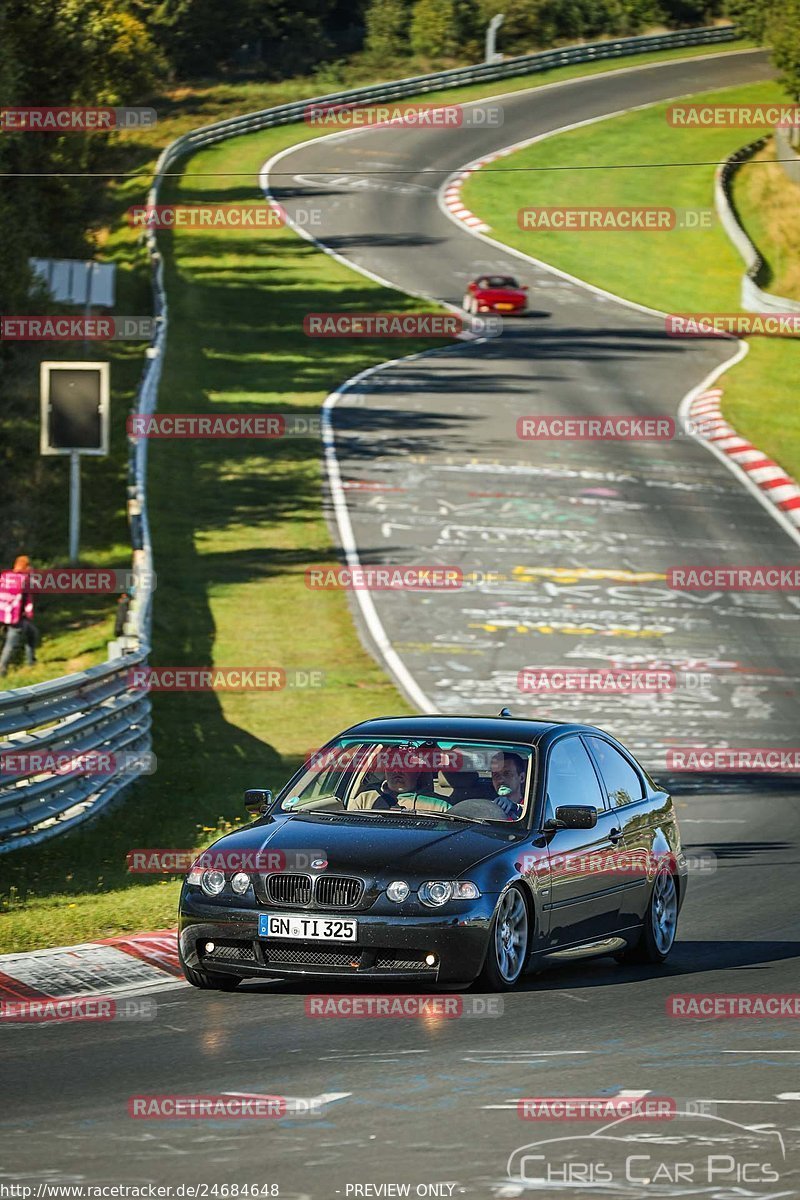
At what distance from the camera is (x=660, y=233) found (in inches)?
2410

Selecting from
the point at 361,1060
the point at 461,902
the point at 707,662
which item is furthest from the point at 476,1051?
the point at 707,662

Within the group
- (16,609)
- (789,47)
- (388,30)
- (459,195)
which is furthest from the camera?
(388,30)

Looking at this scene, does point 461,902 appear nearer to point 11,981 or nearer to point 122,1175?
point 11,981

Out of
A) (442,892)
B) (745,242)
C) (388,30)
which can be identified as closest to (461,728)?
(442,892)

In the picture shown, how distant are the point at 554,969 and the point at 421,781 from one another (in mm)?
1437

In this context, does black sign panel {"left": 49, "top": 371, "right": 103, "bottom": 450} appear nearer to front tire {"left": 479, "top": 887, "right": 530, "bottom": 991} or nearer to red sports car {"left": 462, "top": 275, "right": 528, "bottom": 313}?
front tire {"left": 479, "top": 887, "right": 530, "bottom": 991}

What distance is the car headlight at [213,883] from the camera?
970cm

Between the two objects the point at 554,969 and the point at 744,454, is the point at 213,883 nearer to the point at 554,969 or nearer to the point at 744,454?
the point at 554,969

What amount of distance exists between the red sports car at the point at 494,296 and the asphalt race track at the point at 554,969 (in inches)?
24.0

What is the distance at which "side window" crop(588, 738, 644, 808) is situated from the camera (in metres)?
11.5

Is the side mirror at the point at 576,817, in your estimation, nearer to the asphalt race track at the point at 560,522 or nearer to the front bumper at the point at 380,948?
the front bumper at the point at 380,948

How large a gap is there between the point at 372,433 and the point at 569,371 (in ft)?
23.7

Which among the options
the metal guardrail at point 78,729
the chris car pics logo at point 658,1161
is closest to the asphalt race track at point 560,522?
the metal guardrail at point 78,729

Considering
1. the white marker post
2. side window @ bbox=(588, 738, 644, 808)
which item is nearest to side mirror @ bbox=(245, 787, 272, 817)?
side window @ bbox=(588, 738, 644, 808)
